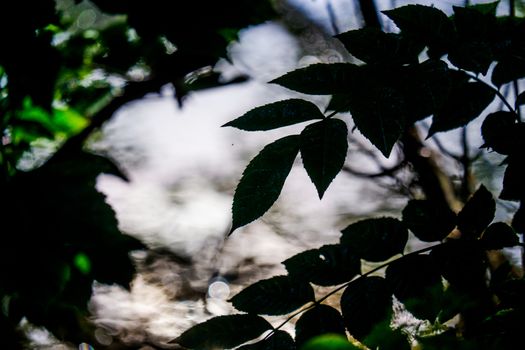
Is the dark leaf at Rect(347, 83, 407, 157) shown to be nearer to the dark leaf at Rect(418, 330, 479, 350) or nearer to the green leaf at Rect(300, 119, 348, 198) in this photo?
the green leaf at Rect(300, 119, 348, 198)

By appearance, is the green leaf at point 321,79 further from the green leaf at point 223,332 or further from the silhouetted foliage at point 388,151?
the green leaf at point 223,332

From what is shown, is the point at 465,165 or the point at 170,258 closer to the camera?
the point at 465,165

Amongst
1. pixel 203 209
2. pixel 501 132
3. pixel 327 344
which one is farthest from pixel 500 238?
pixel 203 209

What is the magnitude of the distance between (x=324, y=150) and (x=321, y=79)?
109mm

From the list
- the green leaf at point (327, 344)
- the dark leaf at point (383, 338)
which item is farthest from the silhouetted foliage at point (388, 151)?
the green leaf at point (327, 344)

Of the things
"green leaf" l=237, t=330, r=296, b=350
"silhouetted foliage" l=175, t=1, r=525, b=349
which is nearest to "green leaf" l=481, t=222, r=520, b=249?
"silhouetted foliage" l=175, t=1, r=525, b=349

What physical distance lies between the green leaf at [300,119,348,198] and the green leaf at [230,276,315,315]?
171 mm

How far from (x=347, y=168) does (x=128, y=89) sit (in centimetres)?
156

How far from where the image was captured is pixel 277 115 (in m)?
0.67

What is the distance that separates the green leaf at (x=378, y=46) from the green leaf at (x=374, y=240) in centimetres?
25

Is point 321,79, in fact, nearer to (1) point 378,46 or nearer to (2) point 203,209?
(1) point 378,46

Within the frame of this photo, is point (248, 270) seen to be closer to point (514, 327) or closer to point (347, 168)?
point (347, 168)

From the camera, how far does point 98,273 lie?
66 centimetres

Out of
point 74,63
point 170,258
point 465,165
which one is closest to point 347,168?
point 465,165
